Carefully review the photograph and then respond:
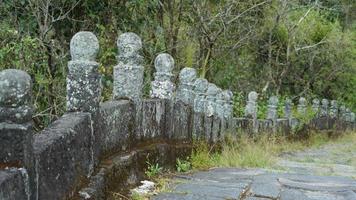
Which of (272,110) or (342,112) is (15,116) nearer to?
(272,110)

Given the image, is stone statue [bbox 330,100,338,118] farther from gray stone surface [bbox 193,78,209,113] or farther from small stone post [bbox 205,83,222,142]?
gray stone surface [bbox 193,78,209,113]

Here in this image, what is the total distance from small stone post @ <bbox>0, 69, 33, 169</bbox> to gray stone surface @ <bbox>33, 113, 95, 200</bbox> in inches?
9.8

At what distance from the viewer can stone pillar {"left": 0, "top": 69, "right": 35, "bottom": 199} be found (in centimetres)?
270

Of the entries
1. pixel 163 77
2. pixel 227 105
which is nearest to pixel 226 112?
pixel 227 105

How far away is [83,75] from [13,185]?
1761 millimetres

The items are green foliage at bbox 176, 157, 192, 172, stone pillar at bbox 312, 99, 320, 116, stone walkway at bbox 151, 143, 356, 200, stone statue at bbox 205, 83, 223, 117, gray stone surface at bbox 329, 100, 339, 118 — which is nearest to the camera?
stone walkway at bbox 151, 143, 356, 200

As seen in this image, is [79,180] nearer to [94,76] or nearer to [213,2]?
[94,76]

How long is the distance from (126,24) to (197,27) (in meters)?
4.71

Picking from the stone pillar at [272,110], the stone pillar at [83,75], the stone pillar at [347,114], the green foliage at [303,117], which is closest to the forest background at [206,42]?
the stone pillar at [347,114]

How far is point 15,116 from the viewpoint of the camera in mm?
2756

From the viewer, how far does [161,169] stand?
6.30 metres

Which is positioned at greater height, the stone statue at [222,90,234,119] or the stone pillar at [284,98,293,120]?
the stone statue at [222,90,234,119]

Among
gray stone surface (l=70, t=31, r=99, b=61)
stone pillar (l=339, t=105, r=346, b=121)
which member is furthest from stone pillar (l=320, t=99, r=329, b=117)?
gray stone surface (l=70, t=31, r=99, b=61)

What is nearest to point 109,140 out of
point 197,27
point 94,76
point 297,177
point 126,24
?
point 94,76
